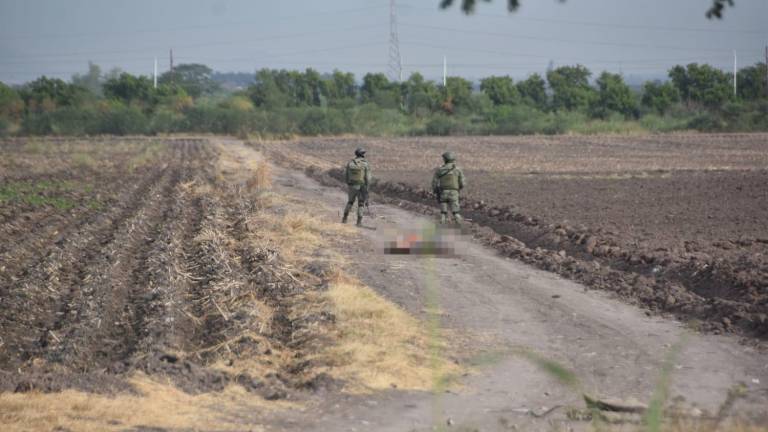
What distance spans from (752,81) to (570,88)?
18444mm

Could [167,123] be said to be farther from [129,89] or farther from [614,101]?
[614,101]

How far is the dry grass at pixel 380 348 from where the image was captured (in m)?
10.4

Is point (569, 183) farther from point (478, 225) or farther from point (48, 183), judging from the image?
point (48, 183)

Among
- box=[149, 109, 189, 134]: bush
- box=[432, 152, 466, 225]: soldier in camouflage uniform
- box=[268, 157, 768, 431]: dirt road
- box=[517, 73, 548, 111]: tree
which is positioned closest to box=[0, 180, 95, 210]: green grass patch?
box=[432, 152, 466, 225]: soldier in camouflage uniform

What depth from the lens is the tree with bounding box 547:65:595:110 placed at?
11412cm

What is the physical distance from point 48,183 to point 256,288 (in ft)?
80.3

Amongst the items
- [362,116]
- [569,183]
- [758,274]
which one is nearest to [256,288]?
[758,274]

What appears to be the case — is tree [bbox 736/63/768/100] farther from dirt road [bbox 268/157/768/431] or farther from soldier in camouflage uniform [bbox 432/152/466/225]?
dirt road [bbox 268/157/768/431]

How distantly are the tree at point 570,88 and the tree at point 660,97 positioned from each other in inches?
238

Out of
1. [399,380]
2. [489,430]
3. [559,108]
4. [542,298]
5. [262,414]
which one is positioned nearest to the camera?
[489,430]

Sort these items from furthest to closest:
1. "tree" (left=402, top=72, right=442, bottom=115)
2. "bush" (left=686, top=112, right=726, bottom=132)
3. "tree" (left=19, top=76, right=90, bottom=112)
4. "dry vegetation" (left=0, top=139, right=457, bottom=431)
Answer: "tree" (left=402, top=72, right=442, bottom=115) < "tree" (left=19, top=76, right=90, bottom=112) < "bush" (left=686, top=112, right=726, bottom=132) < "dry vegetation" (left=0, top=139, right=457, bottom=431)

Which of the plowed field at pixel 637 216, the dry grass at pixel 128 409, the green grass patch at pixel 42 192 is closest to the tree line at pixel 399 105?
the plowed field at pixel 637 216

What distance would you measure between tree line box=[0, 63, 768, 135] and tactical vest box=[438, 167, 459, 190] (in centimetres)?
6735

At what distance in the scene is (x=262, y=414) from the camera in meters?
9.21
